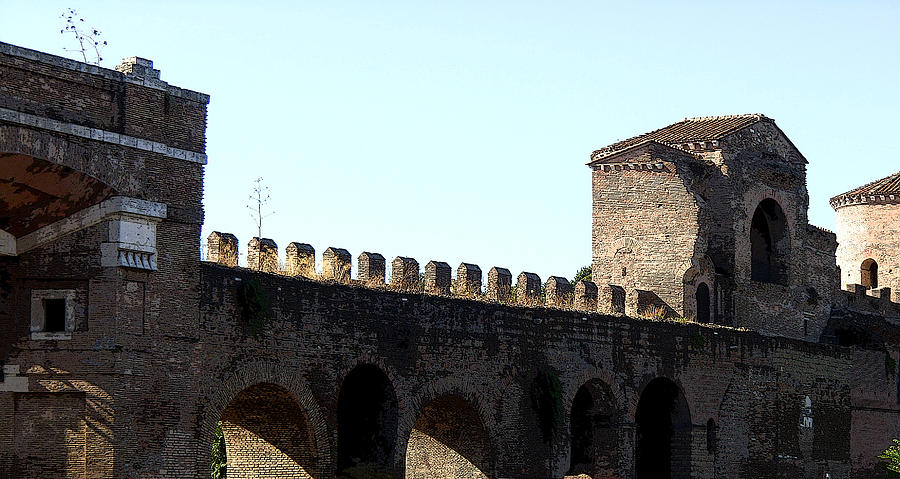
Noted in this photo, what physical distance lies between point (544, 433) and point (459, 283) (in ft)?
9.64

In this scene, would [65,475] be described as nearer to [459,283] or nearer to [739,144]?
[459,283]

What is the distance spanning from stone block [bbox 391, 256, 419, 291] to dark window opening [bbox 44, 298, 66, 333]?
5.61 metres

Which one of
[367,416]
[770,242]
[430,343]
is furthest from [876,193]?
[367,416]

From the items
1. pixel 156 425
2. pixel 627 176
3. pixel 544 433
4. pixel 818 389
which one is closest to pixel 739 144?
pixel 627 176

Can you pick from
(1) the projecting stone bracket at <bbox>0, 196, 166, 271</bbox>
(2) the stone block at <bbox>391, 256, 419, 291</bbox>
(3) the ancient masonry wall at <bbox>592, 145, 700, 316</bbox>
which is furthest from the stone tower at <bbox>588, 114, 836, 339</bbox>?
(1) the projecting stone bracket at <bbox>0, 196, 166, 271</bbox>

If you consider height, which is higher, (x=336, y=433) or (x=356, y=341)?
(x=356, y=341)

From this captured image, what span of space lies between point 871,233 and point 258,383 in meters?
24.7

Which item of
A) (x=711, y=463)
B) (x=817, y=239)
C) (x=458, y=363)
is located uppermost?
(x=817, y=239)

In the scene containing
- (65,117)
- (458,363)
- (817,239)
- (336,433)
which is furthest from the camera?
(817,239)

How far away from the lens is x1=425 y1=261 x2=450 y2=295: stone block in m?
23.0

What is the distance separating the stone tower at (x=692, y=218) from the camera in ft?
95.5

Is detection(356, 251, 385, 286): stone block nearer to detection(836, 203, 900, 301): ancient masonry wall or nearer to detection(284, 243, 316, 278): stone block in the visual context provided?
detection(284, 243, 316, 278): stone block

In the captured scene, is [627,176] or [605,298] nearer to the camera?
[605,298]

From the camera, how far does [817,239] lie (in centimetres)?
3319
